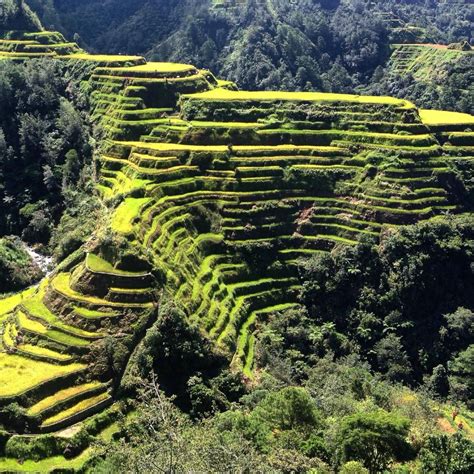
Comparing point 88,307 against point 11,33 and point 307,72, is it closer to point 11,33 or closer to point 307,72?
point 11,33

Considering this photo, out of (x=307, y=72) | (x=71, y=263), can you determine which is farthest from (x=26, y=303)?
(x=307, y=72)

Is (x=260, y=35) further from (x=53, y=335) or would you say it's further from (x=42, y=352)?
(x=42, y=352)

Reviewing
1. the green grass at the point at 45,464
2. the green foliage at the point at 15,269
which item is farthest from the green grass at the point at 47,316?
the green foliage at the point at 15,269

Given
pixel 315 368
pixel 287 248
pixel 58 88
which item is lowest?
pixel 315 368

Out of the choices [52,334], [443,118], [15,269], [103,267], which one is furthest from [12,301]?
[443,118]

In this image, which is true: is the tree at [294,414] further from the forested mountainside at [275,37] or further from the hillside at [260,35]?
the hillside at [260,35]

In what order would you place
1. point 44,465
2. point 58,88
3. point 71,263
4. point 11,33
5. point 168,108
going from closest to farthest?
point 44,465 → point 71,263 → point 168,108 → point 58,88 → point 11,33
